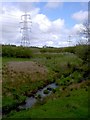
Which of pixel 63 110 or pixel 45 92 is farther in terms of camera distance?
pixel 45 92

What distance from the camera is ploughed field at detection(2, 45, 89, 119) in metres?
27.3

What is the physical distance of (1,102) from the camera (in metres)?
35.9

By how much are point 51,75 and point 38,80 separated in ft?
22.9

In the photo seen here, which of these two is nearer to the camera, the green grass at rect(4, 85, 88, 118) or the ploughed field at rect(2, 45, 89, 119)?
the green grass at rect(4, 85, 88, 118)

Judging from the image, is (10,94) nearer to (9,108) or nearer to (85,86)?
(9,108)

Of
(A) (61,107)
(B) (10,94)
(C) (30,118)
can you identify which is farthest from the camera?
(B) (10,94)

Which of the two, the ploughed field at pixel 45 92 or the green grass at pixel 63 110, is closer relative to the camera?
the green grass at pixel 63 110

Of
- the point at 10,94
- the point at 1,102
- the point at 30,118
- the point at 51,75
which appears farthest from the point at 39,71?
the point at 30,118

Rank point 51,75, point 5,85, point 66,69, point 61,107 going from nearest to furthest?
point 61,107 < point 5,85 < point 51,75 < point 66,69

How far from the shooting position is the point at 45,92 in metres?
43.8

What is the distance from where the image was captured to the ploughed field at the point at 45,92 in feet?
89.7

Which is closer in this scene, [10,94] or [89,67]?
[10,94]

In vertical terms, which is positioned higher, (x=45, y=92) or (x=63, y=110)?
(x=63, y=110)

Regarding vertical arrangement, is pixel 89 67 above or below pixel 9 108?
above
